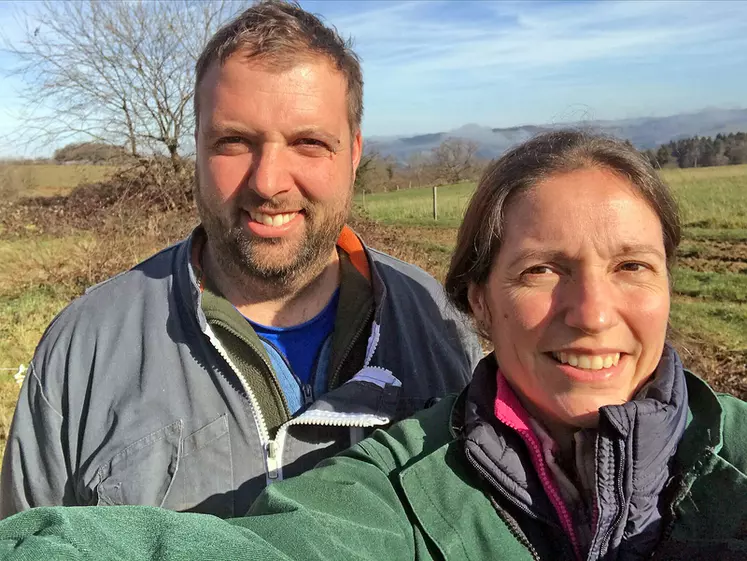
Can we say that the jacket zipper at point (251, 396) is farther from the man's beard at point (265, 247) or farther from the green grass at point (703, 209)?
the green grass at point (703, 209)

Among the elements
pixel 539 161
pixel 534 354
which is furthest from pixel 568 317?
pixel 539 161

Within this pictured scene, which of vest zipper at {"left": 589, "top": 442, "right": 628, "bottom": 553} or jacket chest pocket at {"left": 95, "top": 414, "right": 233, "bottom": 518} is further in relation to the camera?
jacket chest pocket at {"left": 95, "top": 414, "right": 233, "bottom": 518}

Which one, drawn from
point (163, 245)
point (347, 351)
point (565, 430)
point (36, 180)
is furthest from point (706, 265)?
point (36, 180)

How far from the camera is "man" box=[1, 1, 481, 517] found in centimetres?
200

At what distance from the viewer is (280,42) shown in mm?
2254

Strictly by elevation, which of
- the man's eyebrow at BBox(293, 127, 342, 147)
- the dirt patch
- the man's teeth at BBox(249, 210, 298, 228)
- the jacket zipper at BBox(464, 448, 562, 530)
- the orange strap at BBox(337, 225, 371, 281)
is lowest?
the dirt patch

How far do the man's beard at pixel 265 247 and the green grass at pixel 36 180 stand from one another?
18.0 m

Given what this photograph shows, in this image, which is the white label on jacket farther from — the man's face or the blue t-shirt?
the man's face

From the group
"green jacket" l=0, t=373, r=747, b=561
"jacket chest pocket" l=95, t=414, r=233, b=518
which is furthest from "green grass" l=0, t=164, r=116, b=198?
"green jacket" l=0, t=373, r=747, b=561

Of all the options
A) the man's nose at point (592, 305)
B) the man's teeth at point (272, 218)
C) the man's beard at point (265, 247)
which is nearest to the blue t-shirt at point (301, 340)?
the man's beard at point (265, 247)

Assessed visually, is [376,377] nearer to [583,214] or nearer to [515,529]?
[515,529]

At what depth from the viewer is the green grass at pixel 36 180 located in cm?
2090

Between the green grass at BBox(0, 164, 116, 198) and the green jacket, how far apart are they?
1898 centimetres

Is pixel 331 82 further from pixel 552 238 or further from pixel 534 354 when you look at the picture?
pixel 534 354
